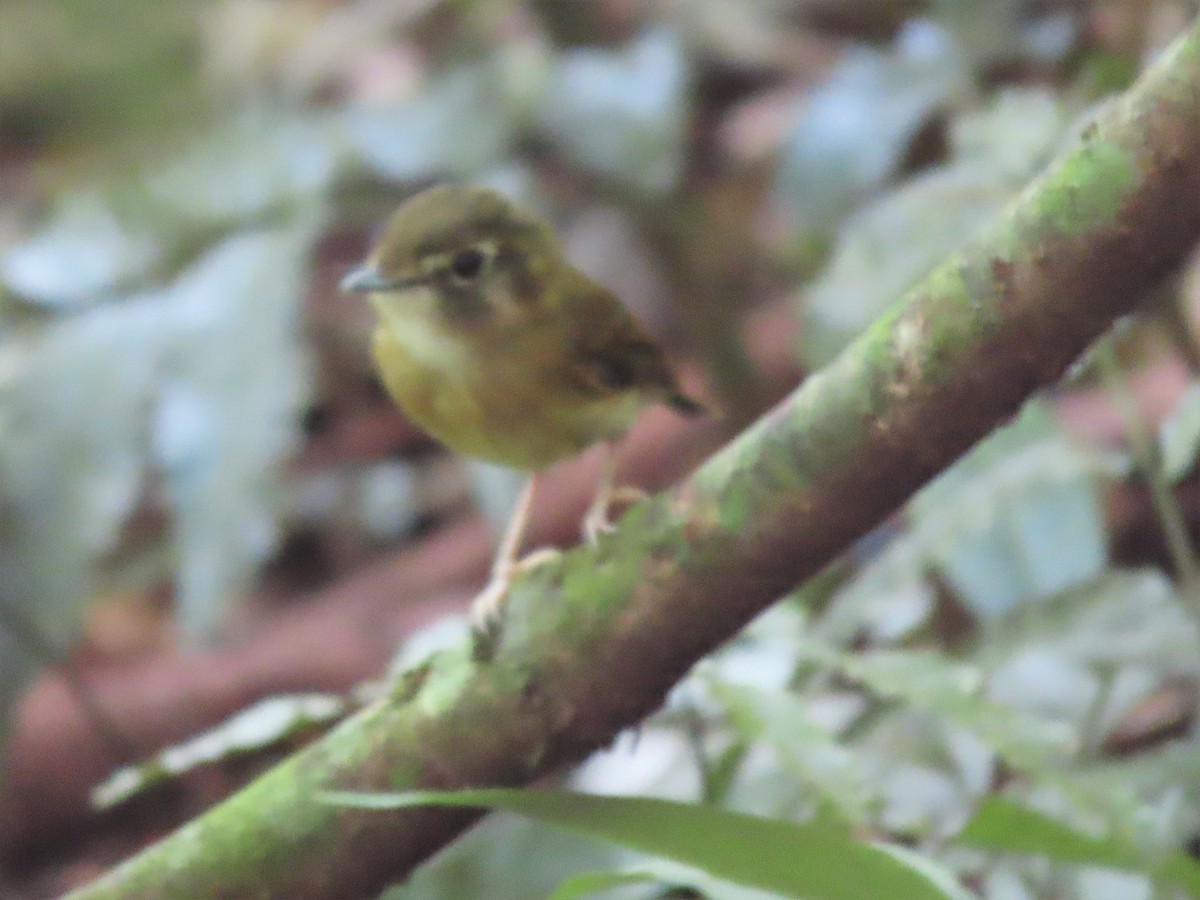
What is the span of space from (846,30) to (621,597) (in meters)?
3.47

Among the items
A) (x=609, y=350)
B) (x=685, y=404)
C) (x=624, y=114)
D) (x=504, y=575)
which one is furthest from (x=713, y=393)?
(x=504, y=575)

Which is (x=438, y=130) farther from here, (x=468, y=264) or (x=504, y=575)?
(x=504, y=575)

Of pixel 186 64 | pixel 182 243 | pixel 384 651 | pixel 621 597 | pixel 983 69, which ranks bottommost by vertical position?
pixel 384 651

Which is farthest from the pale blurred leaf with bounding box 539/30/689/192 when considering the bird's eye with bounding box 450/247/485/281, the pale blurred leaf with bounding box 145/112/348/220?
the bird's eye with bounding box 450/247/485/281

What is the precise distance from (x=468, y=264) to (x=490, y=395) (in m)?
0.17

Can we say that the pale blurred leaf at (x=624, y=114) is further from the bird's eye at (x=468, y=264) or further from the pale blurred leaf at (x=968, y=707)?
the pale blurred leaf at (x=968, y=707)

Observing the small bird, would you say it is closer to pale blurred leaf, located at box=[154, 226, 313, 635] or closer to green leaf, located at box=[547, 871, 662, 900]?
pale blurred leaf, located at box=[154, 226, 313, 635]

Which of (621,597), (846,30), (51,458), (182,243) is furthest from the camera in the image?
(846,30)

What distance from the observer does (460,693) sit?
1348 mm

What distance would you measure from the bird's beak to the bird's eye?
3.1 inches

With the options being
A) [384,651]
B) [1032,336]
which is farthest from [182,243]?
[1032,336]

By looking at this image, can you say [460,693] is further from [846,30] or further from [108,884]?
[846,30]

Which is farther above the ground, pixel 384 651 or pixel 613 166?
pixel 613 166

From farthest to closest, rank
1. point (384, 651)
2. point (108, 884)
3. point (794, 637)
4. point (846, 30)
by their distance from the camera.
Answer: point (846, 30) < point (384, 651) < point (794, 637) < point (108, 884)
